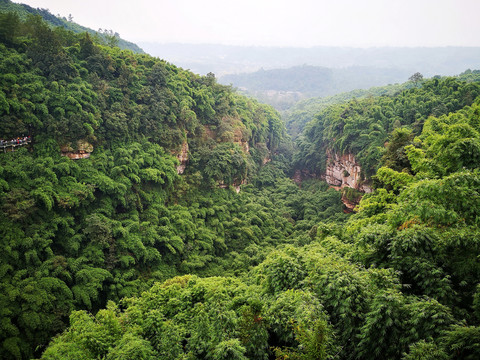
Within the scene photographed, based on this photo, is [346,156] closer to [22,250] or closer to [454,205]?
[454,205]

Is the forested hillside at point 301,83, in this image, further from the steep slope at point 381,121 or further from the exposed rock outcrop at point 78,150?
the exposed rock outcrop at point 78,150

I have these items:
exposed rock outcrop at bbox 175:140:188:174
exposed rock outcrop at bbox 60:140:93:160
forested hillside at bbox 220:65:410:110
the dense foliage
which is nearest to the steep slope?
the dense foliage

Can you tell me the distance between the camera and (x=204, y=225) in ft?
83.0

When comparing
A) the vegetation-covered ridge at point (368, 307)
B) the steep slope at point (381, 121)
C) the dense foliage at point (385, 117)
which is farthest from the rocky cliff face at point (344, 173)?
the vegetation-covered ridge at point (368, 307)

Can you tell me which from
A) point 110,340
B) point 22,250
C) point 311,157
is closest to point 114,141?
point 22,250

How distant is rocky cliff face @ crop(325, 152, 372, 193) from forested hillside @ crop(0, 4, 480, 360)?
4.32 feet

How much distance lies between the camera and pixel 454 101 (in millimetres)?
28297

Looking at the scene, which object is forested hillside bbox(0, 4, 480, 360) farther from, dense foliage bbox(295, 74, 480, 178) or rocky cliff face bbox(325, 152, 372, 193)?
rocky cliff face bbox(325, 152, 372, 193)

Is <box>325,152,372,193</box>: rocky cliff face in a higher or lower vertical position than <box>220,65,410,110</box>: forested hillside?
lower

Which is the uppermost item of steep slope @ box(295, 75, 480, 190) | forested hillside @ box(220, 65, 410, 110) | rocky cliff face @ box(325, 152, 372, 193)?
forested hillside @ box(220, 65, 410, 110)

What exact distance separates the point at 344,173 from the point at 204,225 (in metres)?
19.9

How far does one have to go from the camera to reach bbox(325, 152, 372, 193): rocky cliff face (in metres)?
31.6

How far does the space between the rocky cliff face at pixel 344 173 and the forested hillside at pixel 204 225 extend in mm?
1316

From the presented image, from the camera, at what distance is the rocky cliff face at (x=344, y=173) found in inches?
1245
